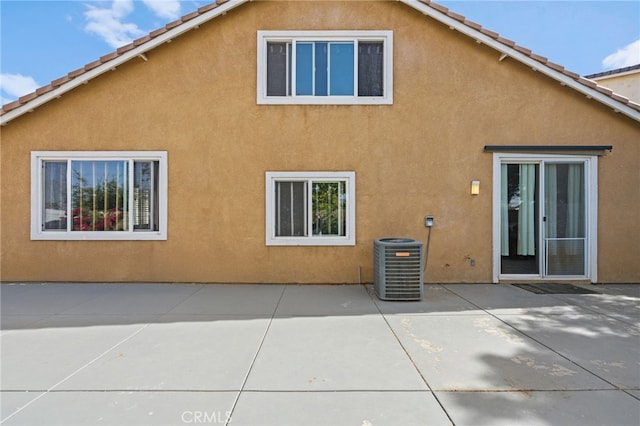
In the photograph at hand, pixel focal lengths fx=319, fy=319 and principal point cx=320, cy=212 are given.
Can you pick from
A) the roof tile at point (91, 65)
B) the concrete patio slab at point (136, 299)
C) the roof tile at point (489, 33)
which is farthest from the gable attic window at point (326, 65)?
the concrete patio slab at point (136, 299)

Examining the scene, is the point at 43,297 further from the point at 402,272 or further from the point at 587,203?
the point at 587,203

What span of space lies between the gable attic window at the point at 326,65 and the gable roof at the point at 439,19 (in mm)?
1217

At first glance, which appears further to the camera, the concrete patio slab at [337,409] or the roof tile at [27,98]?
the roof tile at [27,98]

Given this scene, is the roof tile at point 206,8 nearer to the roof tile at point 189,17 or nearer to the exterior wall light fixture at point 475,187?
the roof tile at point 189,17

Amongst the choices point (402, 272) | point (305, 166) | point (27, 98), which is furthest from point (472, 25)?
point (27, 98)

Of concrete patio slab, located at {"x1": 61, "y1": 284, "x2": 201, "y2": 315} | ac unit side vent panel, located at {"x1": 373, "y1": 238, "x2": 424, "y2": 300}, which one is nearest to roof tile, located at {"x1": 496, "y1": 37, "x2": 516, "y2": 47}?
ac unit side vent panel, located at {"x1": 373, "y1": 238, "x2": 424, "y2": 300}

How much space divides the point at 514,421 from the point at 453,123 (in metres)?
6.09

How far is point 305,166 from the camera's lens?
23.5 ft

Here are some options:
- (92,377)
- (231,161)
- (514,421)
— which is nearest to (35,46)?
(231,161)

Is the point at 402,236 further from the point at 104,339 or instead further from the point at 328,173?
Answer: the point at 104,339

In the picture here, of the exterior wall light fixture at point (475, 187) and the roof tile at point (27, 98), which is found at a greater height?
the roof tile at point (27, 98)

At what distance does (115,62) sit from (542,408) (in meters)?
9.03

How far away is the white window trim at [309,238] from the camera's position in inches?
281

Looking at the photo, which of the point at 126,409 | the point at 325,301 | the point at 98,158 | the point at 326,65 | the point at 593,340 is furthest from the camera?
the point at 326,65
